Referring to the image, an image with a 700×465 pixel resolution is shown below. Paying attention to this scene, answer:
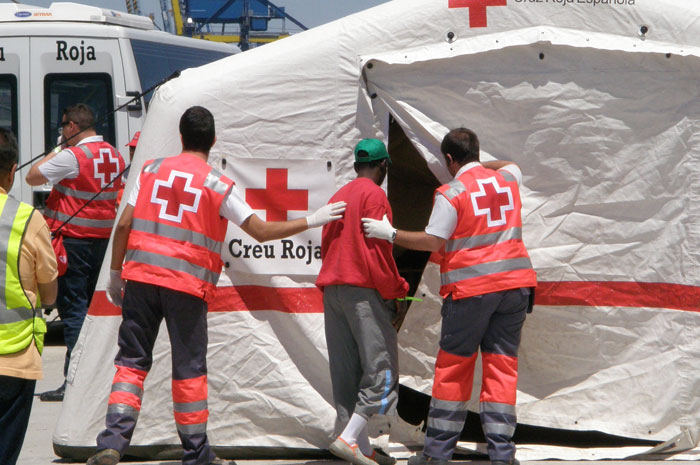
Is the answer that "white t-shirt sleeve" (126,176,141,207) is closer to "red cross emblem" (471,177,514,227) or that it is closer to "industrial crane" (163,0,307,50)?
"red cross emblem" (471,177,514,227)

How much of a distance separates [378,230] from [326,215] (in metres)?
0.27

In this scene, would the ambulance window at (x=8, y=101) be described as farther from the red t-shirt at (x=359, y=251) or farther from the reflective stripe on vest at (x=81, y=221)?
the red t-shirt at (x=359, y=251)

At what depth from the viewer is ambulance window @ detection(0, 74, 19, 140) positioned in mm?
9867

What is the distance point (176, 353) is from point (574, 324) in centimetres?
226

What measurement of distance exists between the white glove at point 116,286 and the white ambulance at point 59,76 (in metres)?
4.54

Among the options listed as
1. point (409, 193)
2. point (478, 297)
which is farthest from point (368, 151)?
point (409, 193)

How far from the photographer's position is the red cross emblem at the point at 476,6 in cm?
582

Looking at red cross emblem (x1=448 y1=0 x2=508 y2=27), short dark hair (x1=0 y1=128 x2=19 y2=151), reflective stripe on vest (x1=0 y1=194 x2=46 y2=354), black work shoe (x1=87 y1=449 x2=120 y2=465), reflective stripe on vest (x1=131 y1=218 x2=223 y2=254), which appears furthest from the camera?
red cross emblem (x1=448 y1=0 x2=508 y2=27)

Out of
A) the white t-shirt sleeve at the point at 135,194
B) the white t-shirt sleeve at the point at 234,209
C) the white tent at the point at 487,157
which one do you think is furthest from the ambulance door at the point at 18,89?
the white t-shirt sleeve at the point at 234,209

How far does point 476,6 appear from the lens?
5.82 m

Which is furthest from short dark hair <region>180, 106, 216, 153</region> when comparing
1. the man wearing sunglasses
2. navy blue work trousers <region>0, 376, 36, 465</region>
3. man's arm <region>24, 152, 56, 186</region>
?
man's arm <region>24, 152, 56, 186</region>

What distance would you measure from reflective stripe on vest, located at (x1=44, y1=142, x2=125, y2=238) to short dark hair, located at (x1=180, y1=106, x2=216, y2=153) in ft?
7.86

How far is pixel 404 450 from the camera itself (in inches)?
230

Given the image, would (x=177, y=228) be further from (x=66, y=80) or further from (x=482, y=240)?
(x=66, y=80)
